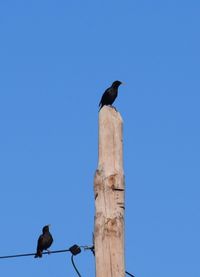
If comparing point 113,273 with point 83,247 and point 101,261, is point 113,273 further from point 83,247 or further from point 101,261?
point 83,247

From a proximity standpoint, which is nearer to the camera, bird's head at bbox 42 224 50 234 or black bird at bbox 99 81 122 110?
black bird at bbox 99 81 122 110

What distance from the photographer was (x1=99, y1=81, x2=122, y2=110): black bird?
48.5ft

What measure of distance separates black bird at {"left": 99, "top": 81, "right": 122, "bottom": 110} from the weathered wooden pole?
514 cm

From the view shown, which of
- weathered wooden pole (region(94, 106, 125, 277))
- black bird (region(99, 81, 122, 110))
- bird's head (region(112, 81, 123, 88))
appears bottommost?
weathered wooden pole (region(94, 106, 125, 277))

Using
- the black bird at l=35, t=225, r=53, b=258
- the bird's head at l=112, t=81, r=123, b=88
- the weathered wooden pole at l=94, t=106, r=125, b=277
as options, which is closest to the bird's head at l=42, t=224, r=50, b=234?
the black bird at l=35, t=225, r=53, b=258

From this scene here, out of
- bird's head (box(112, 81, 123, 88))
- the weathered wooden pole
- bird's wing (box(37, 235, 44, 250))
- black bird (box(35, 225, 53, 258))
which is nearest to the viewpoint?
the weathered wooden pole

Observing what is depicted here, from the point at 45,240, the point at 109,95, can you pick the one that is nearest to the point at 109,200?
the point at 109,95

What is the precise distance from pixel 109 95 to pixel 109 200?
6.49 m

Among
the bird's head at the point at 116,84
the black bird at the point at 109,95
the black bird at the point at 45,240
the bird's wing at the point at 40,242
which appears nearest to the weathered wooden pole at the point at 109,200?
the black bird at the point at 109,95

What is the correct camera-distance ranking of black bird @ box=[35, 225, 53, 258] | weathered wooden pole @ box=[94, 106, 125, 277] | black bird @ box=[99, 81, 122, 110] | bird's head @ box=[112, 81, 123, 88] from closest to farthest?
weathered wooden pole @ box=[94, 106, 125, 277]
black bird @ box=[99, 81, 122, 110]
bird's head @ box=[112, 81, 123, 88]
black bird @ box=[35, 225, 53, 258]

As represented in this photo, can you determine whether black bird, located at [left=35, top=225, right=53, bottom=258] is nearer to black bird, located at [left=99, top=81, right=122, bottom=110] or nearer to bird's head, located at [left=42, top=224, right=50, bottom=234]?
bird's head, located at [left=42, top=224, right=50, bottom=234]

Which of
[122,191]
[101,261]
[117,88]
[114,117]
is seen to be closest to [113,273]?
[101,261]

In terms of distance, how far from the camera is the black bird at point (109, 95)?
582 inches

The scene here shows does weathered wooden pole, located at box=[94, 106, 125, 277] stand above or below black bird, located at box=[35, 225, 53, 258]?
below
